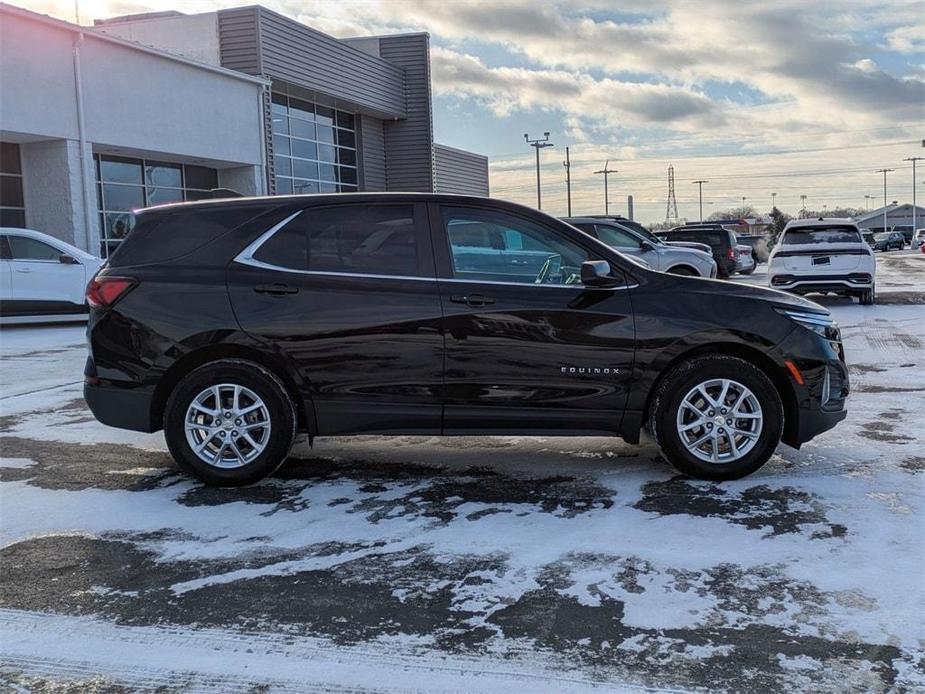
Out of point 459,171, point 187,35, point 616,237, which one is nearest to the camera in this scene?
point 616,237

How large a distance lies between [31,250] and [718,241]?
17680mm

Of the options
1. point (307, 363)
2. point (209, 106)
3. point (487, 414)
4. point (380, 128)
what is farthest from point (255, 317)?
point (380, 128)

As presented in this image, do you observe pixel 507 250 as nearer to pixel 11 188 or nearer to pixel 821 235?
pixel 821 235

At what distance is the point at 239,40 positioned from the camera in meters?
25.2

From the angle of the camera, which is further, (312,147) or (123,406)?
(312,147)

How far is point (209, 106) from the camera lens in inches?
902

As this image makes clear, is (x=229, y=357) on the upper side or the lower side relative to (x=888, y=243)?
A: lower

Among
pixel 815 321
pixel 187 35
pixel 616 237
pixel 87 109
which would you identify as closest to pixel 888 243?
pixel 187 35

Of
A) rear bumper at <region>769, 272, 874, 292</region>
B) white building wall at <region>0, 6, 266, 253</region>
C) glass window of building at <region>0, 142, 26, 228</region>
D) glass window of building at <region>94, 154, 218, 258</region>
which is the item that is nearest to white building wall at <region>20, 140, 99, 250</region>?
white building wall at <region>0, 6, 266, 253</region>

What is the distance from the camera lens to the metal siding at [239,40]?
25.0m

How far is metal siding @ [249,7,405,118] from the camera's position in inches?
1008

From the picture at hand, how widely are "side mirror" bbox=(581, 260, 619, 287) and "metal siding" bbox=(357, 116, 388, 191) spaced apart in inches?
1121

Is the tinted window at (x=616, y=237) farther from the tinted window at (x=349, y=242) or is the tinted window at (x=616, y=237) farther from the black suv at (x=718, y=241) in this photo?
the tinted window at (x=349, y=242)

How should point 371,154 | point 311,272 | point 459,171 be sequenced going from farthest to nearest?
point 459,171, point 371,154, point 311,272
